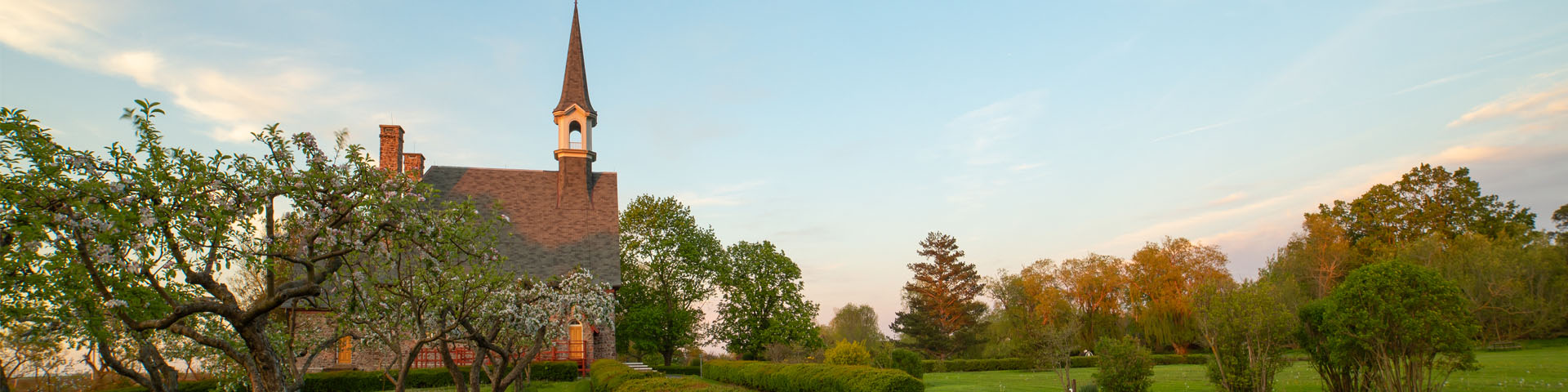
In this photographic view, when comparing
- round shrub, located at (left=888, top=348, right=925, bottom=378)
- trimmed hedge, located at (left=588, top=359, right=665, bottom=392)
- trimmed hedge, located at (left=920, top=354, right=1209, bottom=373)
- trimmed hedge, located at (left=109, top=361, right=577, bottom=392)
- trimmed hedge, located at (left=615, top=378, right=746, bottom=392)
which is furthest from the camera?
trimmed hedge, located at (left=920, top=354, right=1209, bottom=373)

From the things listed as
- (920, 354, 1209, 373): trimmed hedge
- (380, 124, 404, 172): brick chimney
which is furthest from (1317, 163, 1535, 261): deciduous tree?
(380, 124, 404, 172): brick chimney

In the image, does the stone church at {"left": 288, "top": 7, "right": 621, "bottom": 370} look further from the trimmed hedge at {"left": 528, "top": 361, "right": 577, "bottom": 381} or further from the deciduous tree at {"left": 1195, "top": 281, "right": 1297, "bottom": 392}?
the deciduous tree at {"left": 1195, "top": 281, "right": 1297, "bottom": 392}

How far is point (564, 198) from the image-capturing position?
36.8 m

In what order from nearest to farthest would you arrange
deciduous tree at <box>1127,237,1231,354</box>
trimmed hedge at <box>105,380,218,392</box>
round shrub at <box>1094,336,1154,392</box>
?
round shrub at <box>1094,336,1154,392</box>, trimmed hedge at <box>105,380,218,392</box>, deciduous tree at <box>1127,237,1231,354</box>

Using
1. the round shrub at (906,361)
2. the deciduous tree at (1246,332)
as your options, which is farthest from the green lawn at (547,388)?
the deciduous tree at (1246,332)

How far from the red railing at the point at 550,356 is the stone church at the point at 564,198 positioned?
0.25 ft

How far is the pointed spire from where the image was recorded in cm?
3762

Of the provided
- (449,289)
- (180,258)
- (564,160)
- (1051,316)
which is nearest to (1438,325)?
(449,289)

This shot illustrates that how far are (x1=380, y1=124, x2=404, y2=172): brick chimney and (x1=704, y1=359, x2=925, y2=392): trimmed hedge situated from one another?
16697 millimetres

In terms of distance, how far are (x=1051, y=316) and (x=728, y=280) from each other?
22.1m

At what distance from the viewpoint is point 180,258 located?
7.52 m

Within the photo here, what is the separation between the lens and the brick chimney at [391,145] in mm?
33844

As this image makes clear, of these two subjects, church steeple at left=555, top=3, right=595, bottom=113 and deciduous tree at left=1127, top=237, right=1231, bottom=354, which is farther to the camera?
deciduous tree at left=1127, top=237, right=1231, bottom=354

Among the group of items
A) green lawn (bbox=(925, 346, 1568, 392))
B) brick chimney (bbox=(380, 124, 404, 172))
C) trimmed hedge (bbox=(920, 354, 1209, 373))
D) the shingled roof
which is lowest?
trimmed hedge (bbox=(920, 354, 1209, 373))
